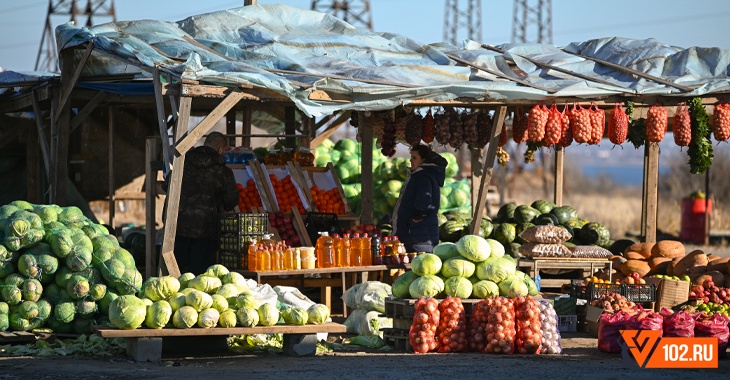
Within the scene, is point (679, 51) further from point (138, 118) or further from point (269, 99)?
point (138, 118)

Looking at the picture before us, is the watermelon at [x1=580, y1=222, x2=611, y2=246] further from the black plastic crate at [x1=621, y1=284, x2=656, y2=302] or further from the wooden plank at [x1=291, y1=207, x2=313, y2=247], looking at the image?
the wooden plank at [x1=291, y1=207, x2=313, y2=247]

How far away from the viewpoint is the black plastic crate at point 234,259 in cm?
1219

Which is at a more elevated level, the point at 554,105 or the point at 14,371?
the point at 554,105

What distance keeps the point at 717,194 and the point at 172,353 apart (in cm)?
3473

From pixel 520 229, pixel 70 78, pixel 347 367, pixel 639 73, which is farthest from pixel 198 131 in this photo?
pixel 520 229

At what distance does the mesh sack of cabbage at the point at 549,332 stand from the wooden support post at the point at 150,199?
4.42m

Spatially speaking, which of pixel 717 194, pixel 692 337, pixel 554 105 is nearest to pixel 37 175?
pixel 554 105

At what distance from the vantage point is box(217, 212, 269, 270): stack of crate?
1223cm

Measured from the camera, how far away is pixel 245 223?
40.5 ft

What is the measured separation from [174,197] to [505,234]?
586 cm

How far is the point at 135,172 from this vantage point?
1912cm

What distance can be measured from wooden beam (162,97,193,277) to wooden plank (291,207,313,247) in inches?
81.7

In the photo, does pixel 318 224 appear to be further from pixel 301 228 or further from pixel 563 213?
pixel 563 213

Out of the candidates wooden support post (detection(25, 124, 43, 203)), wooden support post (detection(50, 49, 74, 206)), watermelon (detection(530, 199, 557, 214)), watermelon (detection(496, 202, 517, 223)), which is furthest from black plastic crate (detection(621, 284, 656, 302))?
wooden support post (detection(25, 124, 43, 203))
